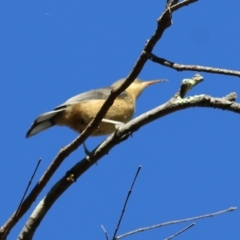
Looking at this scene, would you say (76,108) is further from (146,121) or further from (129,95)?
(146,121)

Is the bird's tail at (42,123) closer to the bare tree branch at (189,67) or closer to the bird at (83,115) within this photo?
the bird at (83,115)

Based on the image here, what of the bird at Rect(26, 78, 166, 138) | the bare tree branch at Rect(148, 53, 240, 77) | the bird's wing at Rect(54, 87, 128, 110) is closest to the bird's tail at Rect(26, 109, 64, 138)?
the bird at Rect(26, 78, 166, 138)

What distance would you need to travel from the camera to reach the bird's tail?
5176 millimetres

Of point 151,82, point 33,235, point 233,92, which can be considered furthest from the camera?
point 151,82

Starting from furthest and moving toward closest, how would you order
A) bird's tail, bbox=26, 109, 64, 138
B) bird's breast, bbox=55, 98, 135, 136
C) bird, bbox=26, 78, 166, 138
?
bird's breast, bbox=55, 98, 135, 136, bird, bbox=26, 78, 166, 138, bird's tail, bbox=26, 109, 64, 138

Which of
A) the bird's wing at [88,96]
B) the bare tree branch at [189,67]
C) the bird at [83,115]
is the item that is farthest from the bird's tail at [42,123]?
the bare tree branch at [189,67]

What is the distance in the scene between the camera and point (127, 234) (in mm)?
2965

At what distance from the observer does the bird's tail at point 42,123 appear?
5176 millimetres

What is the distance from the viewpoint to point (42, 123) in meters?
5.31

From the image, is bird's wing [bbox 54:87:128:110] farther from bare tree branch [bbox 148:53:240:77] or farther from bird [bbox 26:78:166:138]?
bare tree branch [bbox 148:53:240:77]

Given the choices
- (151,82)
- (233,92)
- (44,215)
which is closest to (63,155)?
(44,215)

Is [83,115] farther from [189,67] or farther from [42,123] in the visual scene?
[189,67]

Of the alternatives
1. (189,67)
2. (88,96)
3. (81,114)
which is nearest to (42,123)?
(81,114)

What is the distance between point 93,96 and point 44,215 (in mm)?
2496
